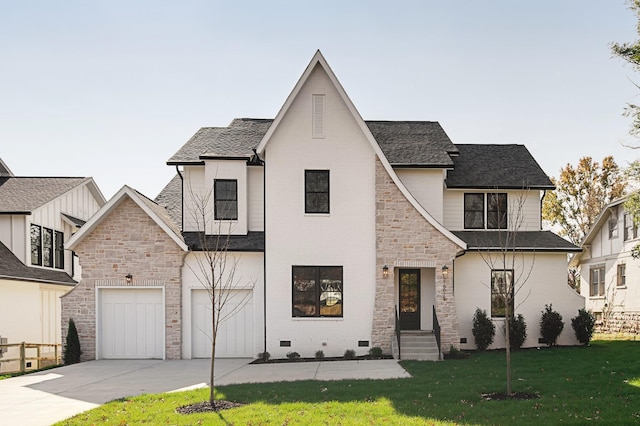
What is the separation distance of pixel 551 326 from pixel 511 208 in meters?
4.62

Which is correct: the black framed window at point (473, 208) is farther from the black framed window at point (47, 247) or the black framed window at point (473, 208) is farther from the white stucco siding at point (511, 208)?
the black framed window at point (47, 247)

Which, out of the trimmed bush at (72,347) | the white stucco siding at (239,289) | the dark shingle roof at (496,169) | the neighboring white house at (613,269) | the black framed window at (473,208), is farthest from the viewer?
the neighboring white house at (613,269)

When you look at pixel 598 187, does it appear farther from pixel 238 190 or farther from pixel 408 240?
pixel 238 190

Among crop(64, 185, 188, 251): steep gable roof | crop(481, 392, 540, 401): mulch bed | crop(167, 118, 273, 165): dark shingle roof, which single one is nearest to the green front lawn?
crop(481, 392, 540, 401): mulch bed

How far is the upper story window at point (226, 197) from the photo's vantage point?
71.3 feet

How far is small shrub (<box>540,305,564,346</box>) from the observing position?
2173 centimetres

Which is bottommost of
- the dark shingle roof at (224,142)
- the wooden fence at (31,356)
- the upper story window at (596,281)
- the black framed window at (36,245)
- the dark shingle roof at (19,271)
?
the wooden fence at (31,356)

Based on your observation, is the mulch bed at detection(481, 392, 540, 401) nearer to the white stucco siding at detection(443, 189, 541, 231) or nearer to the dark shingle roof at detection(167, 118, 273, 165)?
the white stucco siding at detection(443, 189, 541, 231)

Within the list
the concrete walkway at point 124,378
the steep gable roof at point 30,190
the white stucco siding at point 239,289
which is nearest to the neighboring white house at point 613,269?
the white stucco siding at point 239,289

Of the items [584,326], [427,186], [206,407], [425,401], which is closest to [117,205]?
[206,407]

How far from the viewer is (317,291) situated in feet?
67.4

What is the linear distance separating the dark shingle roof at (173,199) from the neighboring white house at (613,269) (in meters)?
18.6

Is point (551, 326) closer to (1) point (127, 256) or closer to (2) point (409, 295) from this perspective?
(2) point (409, 295)

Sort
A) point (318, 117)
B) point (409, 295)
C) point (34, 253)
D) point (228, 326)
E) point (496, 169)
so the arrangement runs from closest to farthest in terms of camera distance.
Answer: point (318, 117) < point (228, 326) < point (409, 295) < point (496, 169) < point (34, 253)
